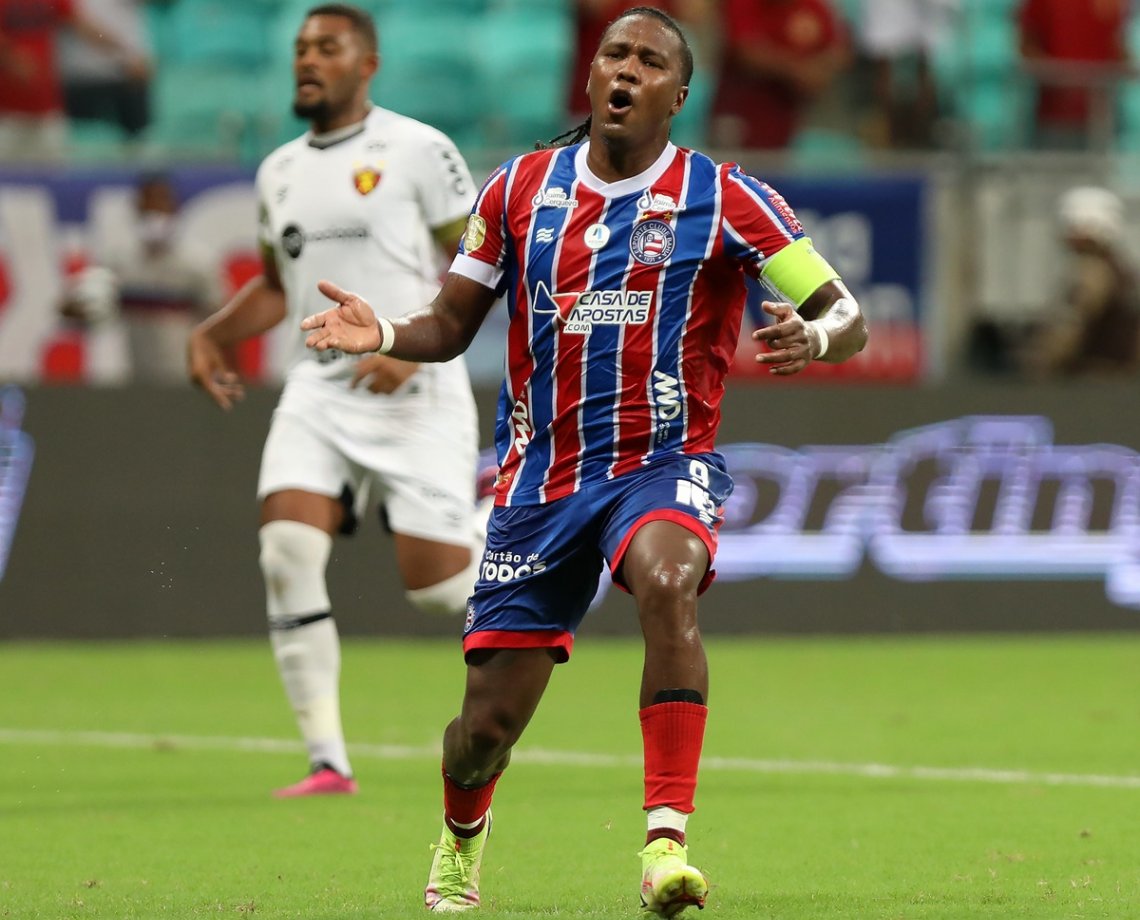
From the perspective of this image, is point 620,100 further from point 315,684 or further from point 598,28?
point 598,28

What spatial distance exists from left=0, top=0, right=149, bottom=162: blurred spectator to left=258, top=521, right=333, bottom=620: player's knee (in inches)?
288

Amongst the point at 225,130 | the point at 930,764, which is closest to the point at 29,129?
the point at 225,130

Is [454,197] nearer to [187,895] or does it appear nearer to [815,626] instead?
[187,895]

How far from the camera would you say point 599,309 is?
17.0 ft

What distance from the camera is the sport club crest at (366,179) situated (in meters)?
7.71

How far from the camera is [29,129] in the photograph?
46.2 feet

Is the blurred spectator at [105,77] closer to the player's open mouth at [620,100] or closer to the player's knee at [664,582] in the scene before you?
the player's open mouth at [620,100]

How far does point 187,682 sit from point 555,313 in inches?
250

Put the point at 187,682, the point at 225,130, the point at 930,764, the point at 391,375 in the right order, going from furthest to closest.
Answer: the point at 225,130
the point at 187,682
the point at 930,764
the point at 391,375

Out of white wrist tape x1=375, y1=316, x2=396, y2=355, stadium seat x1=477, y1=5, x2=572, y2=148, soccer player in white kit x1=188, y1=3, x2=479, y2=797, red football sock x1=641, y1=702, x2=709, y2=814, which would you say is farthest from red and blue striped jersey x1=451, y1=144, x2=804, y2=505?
stadium seat x1=477, y1=5, x2=572, y2=148

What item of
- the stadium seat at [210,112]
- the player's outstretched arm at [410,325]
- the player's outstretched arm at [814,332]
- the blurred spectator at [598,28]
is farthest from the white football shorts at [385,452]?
the blurred spectator at [598,28]

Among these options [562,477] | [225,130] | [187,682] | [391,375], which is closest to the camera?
[562,477]

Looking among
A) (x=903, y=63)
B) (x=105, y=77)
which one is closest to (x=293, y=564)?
(x=105, y=77)

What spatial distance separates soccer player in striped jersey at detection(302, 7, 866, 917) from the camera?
5.11 m
